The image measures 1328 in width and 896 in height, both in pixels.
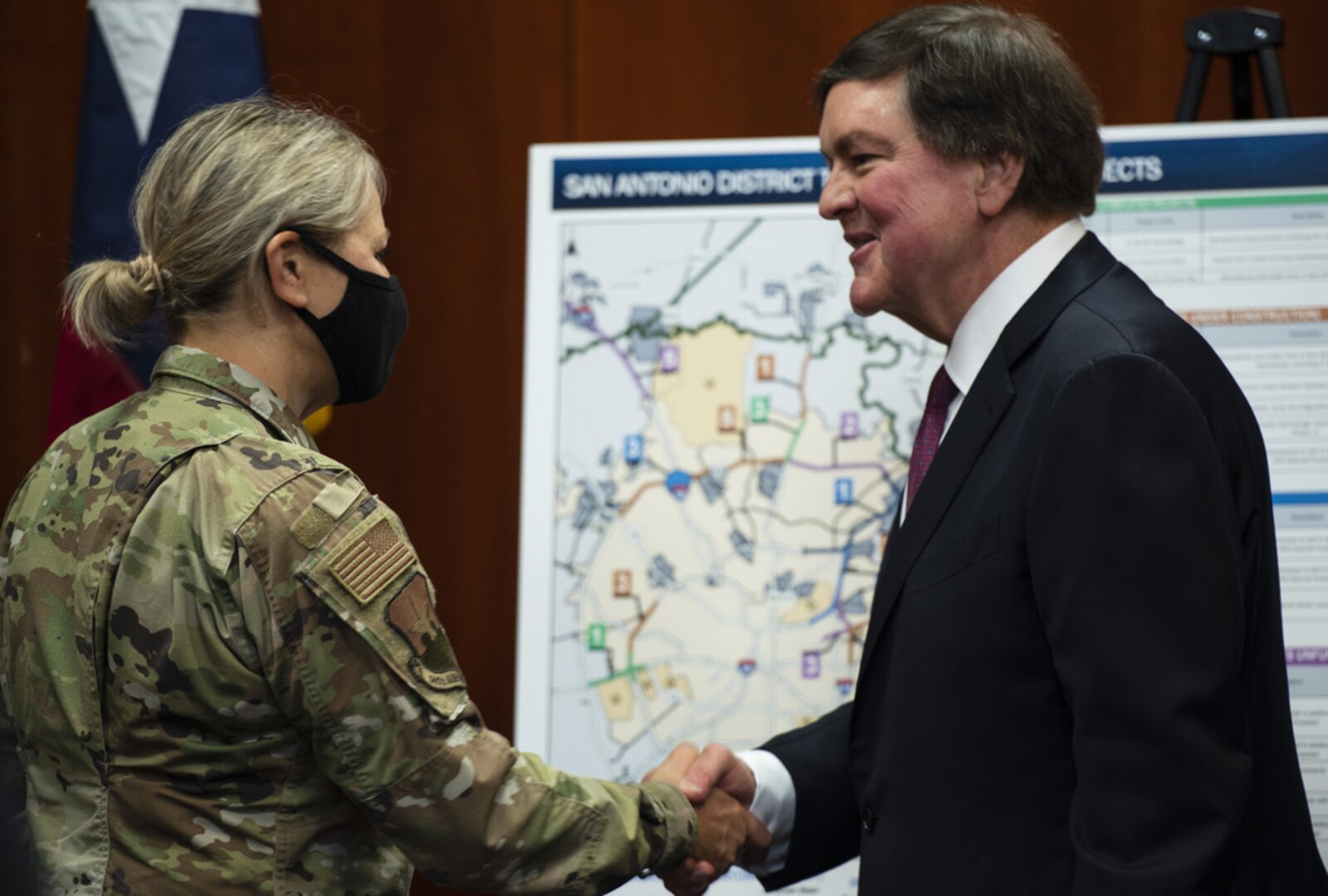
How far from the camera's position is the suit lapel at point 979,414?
A: 1.58 m

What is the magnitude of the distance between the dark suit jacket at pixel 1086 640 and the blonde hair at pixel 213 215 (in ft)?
2.56

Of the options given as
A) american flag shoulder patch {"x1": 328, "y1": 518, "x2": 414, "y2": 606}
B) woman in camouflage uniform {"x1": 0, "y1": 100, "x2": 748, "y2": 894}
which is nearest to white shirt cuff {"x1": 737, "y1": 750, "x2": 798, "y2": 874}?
woman in camouflage uniform {"x1": 0, "y1": 100, "x2": 748, "y2": 894}

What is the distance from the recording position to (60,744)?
57.6 inches

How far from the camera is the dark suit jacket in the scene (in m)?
1.32

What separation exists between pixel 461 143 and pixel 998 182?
192 cm

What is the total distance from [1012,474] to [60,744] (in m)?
1.01

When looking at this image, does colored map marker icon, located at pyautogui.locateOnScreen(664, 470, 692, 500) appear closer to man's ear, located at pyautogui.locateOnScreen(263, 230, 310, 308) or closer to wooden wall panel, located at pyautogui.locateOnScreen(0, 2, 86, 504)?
man's ear, located at pyautogui.locateOnScreen(263, 230, 310, 308)

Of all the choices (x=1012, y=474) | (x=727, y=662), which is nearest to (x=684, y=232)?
(x=727, y=662)

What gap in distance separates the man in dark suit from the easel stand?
904 millimetres

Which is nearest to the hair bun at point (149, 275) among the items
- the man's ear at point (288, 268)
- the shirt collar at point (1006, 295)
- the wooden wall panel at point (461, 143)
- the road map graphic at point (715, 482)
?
the man's ear at point (288, 268)

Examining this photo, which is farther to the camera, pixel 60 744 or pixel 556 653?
pixel 556 653

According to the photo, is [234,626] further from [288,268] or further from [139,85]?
[139,85]

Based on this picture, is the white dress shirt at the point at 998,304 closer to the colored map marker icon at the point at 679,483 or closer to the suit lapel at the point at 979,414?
the suit lapel at the point at 979,414

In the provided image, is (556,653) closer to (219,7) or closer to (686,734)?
(686,734)
